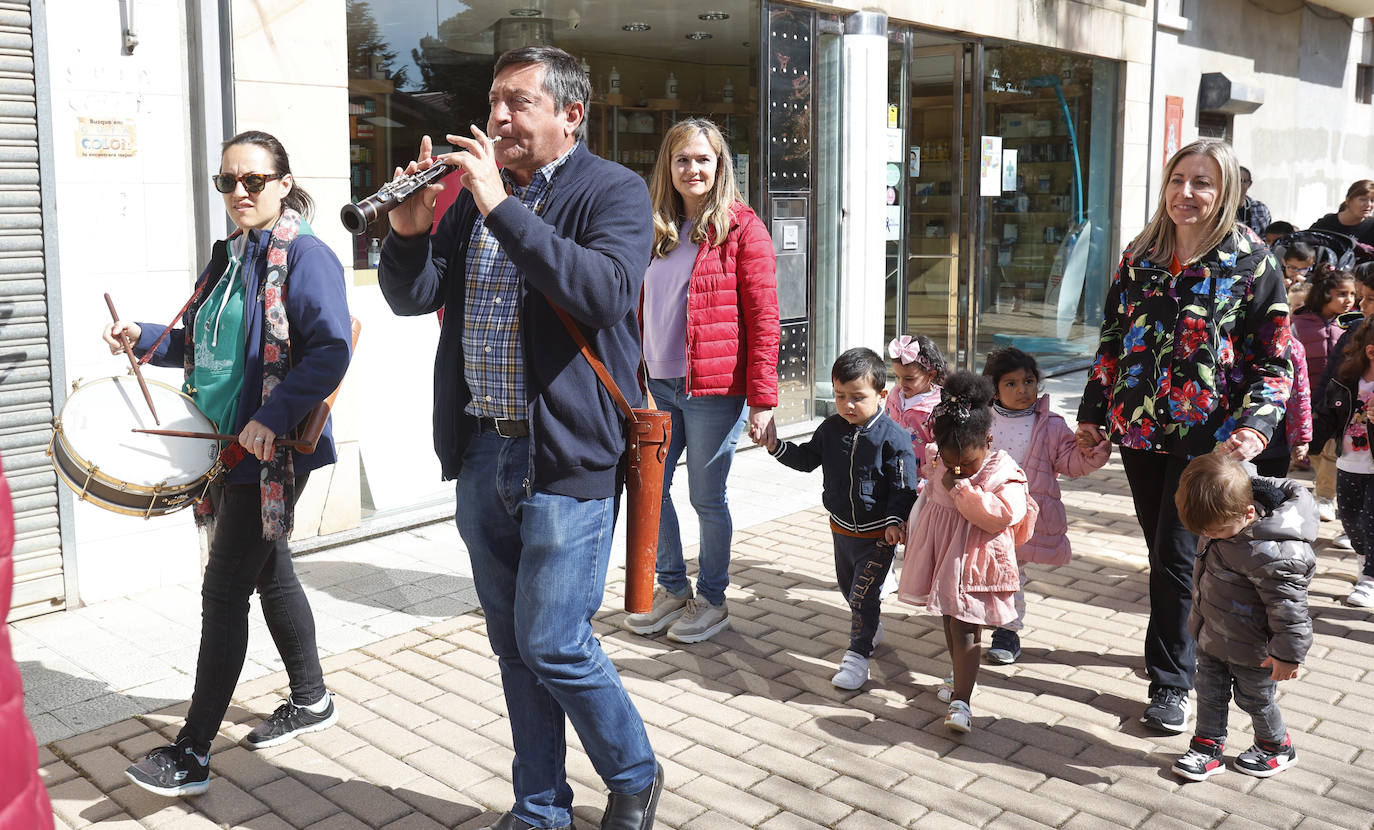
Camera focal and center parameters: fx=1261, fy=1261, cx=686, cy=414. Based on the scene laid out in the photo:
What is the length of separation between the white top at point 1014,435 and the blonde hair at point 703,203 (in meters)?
1.33

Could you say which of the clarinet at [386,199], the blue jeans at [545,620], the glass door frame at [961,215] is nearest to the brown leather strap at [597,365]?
the blue jeans at [545,620]

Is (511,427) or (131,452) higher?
(511,427)

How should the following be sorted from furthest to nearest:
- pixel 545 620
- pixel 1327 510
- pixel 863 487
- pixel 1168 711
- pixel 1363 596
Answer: pixel 1327 510, pixel 1363 596, pixel 863 487, pixel 1168 711, pixel 545 620

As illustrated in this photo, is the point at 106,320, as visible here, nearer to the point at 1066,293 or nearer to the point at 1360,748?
the point at 1360,748

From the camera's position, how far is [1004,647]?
480 cm

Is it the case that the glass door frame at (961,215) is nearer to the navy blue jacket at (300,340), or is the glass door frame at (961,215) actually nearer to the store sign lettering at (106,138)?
the store sign lettering at (106,138)

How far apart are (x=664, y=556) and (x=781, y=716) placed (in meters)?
1.05

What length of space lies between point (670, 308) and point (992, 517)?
1.53 metres

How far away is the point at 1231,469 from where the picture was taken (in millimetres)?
3631

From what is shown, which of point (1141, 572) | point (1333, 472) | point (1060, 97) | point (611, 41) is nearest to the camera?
point (1141, 572)

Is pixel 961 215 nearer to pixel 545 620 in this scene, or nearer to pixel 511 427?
pixel 511 427

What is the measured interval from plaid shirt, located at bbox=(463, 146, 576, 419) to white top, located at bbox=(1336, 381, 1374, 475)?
13.9 feet

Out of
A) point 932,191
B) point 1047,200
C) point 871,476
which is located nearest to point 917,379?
point 871,476

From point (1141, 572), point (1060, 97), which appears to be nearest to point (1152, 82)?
point (1060, 97)
